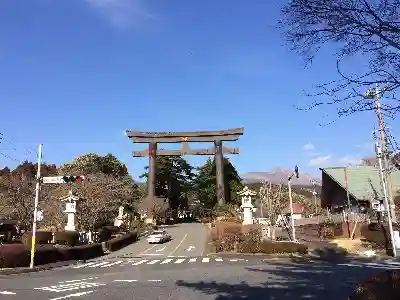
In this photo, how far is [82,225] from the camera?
3738cm

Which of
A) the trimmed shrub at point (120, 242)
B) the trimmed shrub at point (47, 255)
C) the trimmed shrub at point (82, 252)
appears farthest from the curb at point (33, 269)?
the trimmed shrub at point (120, 242)

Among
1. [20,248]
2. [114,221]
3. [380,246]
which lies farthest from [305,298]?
[114,221]

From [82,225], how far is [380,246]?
24.9 m

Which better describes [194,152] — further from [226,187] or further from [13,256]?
[13,256]

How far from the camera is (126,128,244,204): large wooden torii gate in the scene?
2292 inches

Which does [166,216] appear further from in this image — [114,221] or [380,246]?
[380,246]

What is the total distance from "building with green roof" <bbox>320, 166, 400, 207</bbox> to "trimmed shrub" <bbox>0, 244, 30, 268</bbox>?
99.6ft

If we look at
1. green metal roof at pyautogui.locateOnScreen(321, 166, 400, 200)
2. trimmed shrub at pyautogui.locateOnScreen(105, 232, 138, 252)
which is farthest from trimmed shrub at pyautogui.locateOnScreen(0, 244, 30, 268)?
green metal roof at pyautogui.locateOnScreen(321, 166, 400, 200)

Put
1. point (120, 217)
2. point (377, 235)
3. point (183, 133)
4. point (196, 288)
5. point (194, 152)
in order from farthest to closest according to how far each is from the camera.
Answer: point (194, 152) → point (183, 133) → point (120, 217) → point (377, 235) → point (196, 288)

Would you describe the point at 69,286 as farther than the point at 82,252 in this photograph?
No

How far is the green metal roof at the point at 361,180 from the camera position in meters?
40.9

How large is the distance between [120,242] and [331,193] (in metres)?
25.0

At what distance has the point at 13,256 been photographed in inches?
844

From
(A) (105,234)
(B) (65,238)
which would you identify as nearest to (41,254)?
(B) (65,238)
